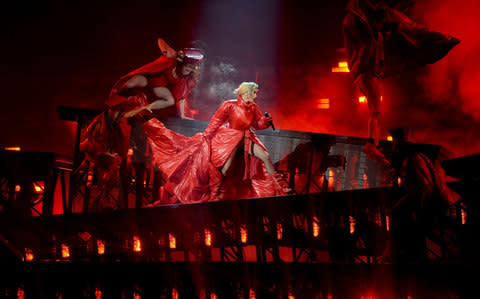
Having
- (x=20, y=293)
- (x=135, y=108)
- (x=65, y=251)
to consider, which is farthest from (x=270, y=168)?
(x=20, y=293)

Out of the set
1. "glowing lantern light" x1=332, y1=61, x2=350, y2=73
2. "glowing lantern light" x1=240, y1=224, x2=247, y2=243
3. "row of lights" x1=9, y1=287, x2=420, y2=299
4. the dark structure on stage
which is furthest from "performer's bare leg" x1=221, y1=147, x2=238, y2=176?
"glowing lantern light" x1=332, y1=61, x2=350, y2=73

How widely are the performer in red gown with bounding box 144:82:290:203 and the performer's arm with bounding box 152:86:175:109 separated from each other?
820mm

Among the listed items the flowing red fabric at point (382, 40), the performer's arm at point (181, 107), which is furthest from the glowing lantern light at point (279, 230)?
the performer's arm at point (181, 107)

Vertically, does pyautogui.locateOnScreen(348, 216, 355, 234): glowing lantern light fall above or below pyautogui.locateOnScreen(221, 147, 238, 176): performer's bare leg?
below

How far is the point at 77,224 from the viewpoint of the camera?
313 inches

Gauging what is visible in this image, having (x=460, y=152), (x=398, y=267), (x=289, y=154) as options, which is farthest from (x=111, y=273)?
(x=460, y=152)

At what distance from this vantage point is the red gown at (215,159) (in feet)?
31.6

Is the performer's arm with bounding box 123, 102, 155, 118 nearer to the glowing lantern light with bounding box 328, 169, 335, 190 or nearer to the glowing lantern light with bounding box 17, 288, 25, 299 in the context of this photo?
the glowing lantern light with bounding box 328, 169, 335, 190

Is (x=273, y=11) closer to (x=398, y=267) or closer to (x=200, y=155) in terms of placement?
(x=200, y=155)

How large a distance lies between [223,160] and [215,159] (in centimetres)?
17

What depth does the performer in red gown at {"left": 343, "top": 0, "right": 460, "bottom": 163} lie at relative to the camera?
9.35 metres

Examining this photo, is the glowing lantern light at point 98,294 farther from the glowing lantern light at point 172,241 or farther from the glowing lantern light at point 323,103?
the glowing lantern light at point 323,103

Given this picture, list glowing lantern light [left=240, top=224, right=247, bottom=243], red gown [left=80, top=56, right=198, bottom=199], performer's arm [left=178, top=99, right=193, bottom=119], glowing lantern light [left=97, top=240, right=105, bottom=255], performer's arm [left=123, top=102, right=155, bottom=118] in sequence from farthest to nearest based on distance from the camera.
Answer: performer's arm [left=178, top=99, right=193, bottom=119]
performer's arm [left=123, top=102, right=155, bottom=118]
red gown [left=80, top=56, right=198, bottom=199]
glowing lantern light [left=97, top=240, right=105, bottom=255]
glowing lantern light [left=240, top=224, right=247, bottom=243]

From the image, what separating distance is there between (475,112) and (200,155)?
305 inches
